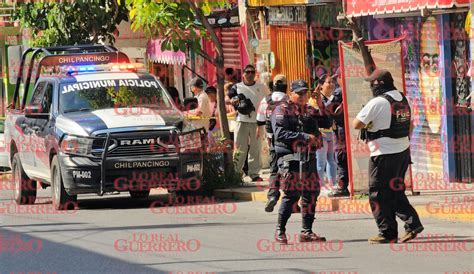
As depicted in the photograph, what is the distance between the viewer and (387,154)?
12.8 metres

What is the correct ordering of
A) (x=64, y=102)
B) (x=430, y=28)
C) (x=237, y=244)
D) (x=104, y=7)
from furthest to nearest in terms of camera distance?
(x=104, y=7), (x=430, y=28), (x=64, y=102), (x=237, y=244)

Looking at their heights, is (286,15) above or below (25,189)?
above

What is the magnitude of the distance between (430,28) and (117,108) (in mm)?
4949

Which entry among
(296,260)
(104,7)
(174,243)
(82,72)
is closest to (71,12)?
(104,7)

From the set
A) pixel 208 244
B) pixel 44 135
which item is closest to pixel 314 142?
pixel 208 244

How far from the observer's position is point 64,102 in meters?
18.0

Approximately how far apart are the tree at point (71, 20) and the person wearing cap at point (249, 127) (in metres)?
6.95

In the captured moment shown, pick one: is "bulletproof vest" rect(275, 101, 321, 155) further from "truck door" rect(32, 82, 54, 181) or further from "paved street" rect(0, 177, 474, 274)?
"truck door" rect(32, 82, 54, 181)

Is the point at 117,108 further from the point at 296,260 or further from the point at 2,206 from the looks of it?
the point at 296,260

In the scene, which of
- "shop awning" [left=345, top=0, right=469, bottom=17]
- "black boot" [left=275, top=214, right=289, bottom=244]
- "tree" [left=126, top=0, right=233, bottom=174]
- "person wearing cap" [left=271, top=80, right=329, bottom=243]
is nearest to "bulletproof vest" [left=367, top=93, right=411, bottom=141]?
"person wearing cap" [left=271, top=80, right=329, bottom=243]

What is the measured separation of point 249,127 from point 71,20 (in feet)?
26.7

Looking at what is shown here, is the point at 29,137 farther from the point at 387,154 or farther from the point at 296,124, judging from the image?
A: the point at 387,154

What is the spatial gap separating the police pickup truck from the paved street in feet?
1.57

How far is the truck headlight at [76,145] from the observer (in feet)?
55.4
